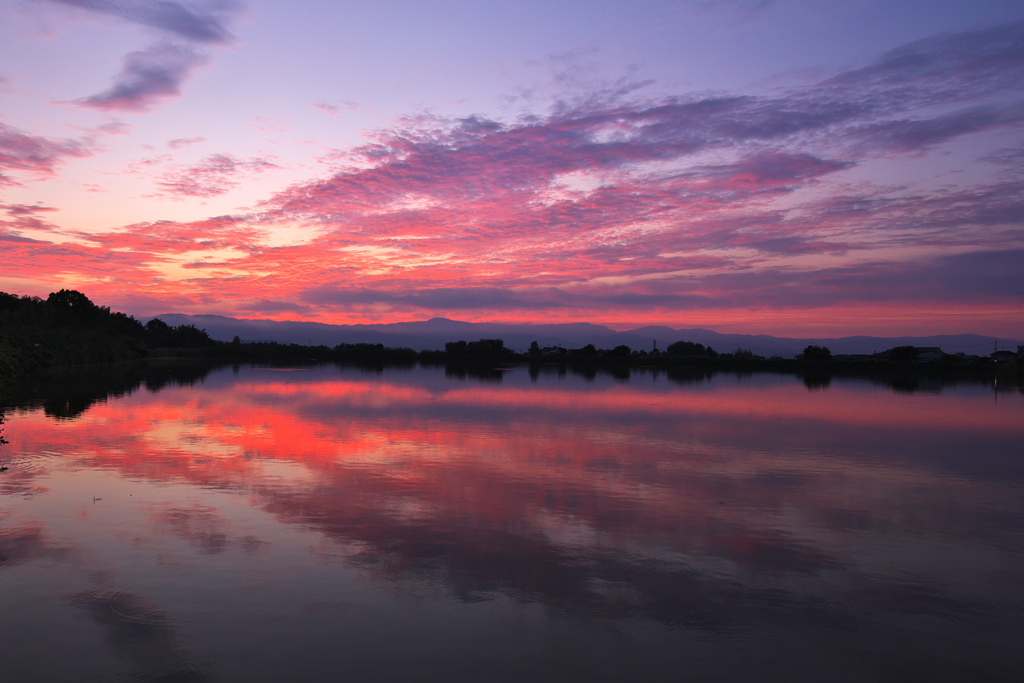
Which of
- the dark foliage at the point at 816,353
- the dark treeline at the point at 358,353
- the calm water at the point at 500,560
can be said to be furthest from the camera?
the dark foliage at the point at 816,353

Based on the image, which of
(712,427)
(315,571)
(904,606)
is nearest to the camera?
(904,606)

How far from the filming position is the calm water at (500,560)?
4617 mm

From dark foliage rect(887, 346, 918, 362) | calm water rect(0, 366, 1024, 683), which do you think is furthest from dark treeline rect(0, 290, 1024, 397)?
calm water rect(0, 366, 1024, 683)

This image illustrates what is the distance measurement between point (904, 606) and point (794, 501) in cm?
367

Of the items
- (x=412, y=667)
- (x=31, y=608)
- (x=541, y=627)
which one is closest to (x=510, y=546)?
(x=541, y=627)

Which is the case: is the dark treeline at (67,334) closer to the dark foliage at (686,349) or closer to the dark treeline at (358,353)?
the dark treeline at (358,353)

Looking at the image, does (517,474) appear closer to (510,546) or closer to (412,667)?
(510,546)

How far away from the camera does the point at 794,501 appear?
9.24 meters

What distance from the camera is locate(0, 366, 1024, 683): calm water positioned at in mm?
4617

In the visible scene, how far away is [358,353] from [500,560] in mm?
88652

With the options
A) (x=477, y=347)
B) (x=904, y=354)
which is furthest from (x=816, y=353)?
(x=477, y=347)

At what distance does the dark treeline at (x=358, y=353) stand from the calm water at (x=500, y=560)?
1490cm

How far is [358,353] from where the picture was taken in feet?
303

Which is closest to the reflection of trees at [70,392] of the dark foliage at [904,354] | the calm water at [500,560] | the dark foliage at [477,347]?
the calm water at [500,560]
